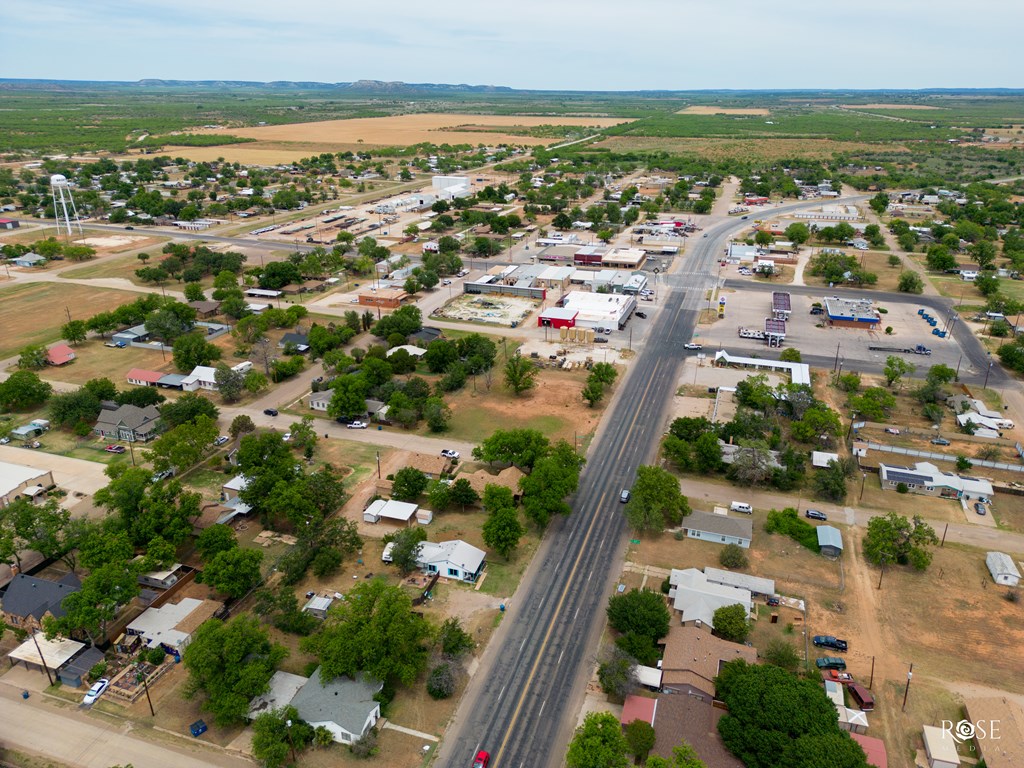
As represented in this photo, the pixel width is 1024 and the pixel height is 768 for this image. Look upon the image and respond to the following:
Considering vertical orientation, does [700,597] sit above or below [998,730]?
above

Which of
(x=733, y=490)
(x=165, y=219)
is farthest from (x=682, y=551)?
(x=165, y=219)

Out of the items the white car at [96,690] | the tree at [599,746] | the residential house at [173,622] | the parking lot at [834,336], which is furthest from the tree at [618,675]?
the parking lot at [834,336]

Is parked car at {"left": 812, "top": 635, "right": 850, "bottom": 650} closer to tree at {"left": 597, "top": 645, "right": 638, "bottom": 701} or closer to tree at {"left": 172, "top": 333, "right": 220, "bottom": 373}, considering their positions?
tree at {"left": 597, "top": 645, "right": 638, "bottom": 701}

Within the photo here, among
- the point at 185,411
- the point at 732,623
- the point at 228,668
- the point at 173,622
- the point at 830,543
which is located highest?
the point at 185,411

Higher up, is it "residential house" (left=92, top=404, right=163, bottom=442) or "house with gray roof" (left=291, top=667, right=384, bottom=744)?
"residential house" (left=92, top=404, right=163, bottom=442)

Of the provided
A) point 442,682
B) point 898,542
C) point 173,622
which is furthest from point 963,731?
point 173,622

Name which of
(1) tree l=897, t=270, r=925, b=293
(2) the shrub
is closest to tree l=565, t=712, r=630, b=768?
(2) the shrub

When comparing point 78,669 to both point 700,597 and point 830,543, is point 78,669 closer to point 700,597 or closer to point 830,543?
point 700,597

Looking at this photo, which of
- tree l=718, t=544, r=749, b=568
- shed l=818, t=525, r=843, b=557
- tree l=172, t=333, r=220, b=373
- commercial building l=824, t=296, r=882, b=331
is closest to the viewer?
tree l=718, t=544, r=749, b=568
